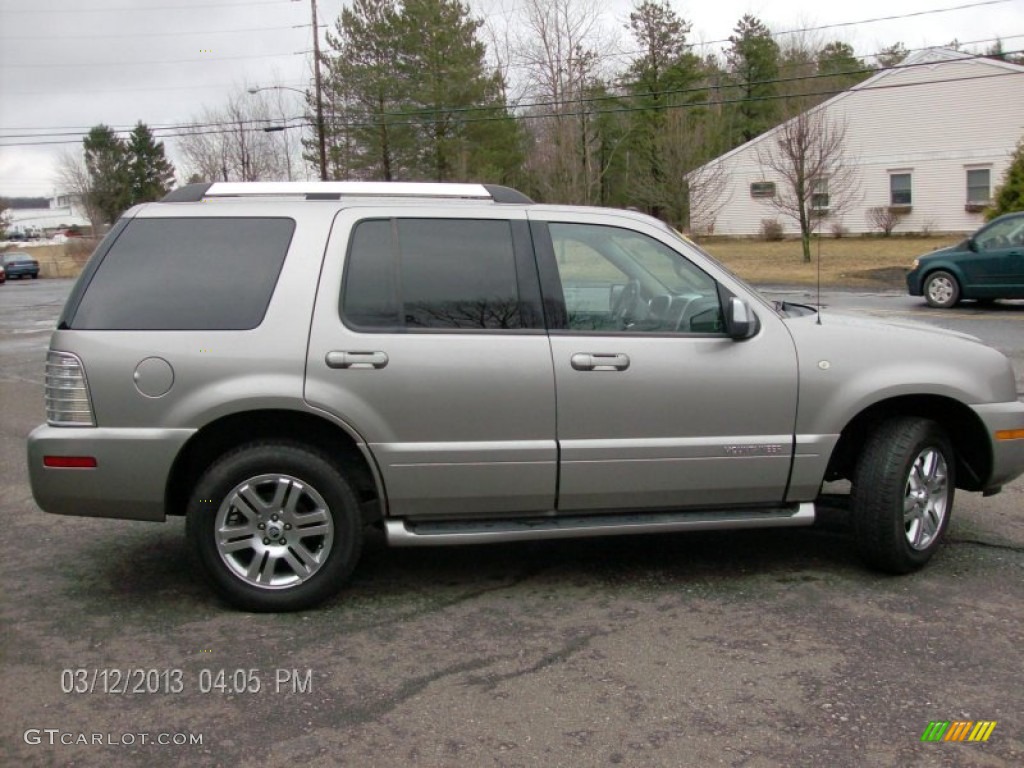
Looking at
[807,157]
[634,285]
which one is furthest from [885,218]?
[634,285]

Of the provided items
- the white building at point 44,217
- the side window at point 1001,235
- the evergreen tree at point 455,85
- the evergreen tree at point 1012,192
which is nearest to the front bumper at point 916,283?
the side window at point 1001,235

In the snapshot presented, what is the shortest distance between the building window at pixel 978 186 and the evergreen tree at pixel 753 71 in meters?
18.1

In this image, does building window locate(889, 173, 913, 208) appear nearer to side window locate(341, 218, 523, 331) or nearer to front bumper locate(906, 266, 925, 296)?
front bumper locate(906, 266, 925, 296)

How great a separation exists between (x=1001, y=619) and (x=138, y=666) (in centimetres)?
356

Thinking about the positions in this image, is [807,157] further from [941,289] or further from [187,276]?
[187,276]

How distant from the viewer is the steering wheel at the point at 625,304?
475cm

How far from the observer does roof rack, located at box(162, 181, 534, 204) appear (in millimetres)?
4809

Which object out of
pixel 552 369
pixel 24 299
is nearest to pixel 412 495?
pixel 552 369

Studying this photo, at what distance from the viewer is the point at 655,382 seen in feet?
15.1

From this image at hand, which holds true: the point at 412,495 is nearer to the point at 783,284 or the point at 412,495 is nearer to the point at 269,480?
the point at 269,480

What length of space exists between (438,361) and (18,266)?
164 ft

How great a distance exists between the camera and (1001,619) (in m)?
4.34

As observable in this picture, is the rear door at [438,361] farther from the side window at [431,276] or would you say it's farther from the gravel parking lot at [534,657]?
the gravel parking lot at [534,657]

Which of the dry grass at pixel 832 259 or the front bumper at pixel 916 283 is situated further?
the dry grass at pixel 832 259
